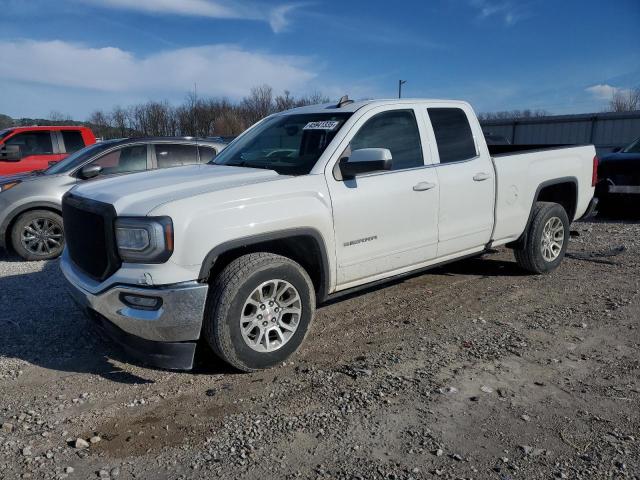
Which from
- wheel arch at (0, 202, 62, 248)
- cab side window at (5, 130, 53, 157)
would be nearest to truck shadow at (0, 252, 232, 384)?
wheel arch at (0, 202, 62, 248)

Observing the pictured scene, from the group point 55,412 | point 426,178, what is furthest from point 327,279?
point 55,412

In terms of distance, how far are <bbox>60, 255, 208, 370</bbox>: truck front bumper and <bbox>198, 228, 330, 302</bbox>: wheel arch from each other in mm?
180

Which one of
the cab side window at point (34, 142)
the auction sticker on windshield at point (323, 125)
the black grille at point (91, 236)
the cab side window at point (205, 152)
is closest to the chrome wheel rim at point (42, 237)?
the cab side window at point (205, 152)

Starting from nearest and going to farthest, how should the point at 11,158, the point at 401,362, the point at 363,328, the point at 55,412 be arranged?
the point at 55,412, the point at 401,362, the point at 363,328, the point at 11,158

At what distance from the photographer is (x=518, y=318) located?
A: 483 cm

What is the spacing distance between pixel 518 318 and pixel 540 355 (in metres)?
0.80

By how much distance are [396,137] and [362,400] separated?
234 cm

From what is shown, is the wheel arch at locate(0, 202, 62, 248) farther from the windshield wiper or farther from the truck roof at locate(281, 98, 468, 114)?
the truck roof at locate(281, 98, 468, 114)

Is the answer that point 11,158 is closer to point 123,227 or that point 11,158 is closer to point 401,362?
point 123,227

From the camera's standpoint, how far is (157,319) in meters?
3.35

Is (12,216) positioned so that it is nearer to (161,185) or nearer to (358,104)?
(161,185)

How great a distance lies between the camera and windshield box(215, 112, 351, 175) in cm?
428

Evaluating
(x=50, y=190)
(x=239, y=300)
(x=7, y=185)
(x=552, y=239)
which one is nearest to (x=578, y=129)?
(x=552, y=239)

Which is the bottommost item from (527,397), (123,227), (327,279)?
(527,397)
